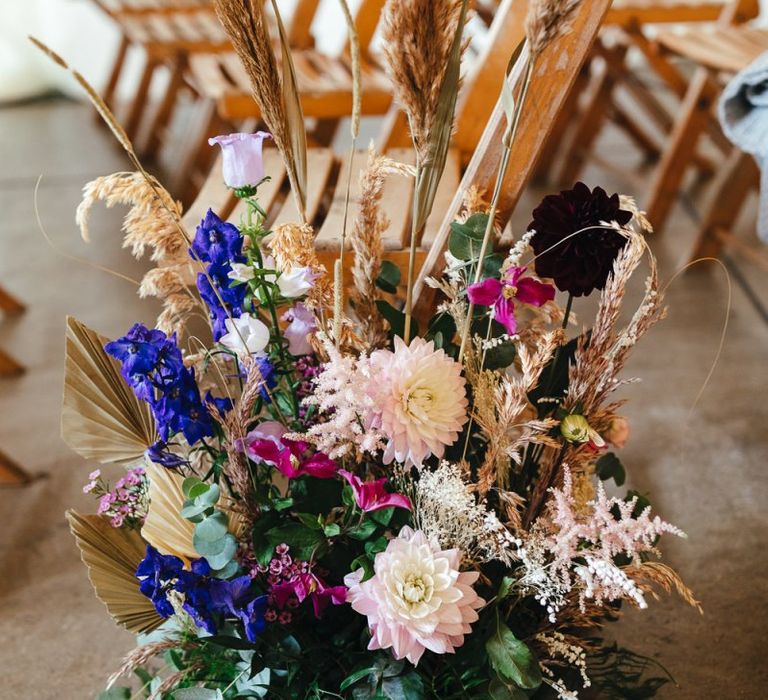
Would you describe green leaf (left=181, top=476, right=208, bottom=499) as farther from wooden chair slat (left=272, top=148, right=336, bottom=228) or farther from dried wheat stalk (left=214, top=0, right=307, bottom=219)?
wooden chair slat (left=272, top=148, right=336, bottom=228)

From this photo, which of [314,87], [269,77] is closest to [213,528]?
[269,77]

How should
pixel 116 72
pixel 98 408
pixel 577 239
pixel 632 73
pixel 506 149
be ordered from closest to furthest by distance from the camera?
pixel 506 149 < pixel 577 239 < pixel 98 408 < pixel 632 73 < pixel 116 72

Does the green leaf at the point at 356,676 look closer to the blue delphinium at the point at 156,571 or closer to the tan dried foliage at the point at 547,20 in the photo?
the blue delphinium at the point at 156,571

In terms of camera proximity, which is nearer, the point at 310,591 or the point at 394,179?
the point at 310,591

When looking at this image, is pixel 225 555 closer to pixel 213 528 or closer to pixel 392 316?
pixel 213 528

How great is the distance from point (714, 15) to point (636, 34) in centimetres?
24

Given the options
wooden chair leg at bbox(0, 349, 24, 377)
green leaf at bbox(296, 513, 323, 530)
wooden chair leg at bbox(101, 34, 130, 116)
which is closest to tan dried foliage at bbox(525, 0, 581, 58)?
green leaf at bbox(296, 513, 323, 530)

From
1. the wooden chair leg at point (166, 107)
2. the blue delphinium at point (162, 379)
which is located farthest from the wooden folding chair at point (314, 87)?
the blue delphinium at point (162, 379)

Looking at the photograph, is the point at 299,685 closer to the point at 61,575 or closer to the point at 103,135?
the point at 61,575

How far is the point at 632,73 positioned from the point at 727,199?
0.63 m

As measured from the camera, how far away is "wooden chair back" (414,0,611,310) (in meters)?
0.98

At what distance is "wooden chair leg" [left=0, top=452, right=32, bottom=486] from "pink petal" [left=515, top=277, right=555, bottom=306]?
47.5 inches

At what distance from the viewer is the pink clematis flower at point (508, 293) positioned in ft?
2.83

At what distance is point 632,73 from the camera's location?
8.70ft
